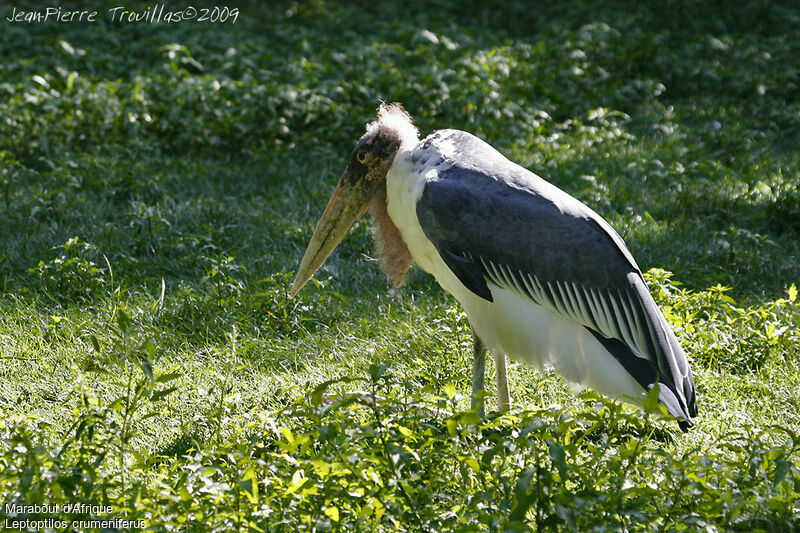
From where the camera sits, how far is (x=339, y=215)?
3.77 m

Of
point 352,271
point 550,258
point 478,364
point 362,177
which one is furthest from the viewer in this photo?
point 352,271

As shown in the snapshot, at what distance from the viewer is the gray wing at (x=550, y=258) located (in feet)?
10.7

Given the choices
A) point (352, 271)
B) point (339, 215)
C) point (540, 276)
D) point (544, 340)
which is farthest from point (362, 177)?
point (352, 271)

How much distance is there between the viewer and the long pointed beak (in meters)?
3.71

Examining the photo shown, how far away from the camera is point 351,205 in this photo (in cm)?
374

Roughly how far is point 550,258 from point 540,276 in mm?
71

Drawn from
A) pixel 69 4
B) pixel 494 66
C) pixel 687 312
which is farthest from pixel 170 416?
pixel 69 4

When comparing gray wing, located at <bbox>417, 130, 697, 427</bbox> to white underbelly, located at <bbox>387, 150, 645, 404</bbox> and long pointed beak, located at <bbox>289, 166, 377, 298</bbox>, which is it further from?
long pointed beak, located at <bbox>289, 166, 377, 298</bbox>

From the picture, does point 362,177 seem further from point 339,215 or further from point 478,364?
point 478,364

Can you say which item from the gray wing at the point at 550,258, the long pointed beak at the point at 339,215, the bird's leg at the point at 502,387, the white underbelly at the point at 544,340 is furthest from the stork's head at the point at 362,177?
the bird's leg at the point at 502,387

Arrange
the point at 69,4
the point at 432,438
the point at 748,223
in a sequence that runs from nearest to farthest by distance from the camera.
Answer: the point at 432,438 → the point at 748,223 → the point at 69,4

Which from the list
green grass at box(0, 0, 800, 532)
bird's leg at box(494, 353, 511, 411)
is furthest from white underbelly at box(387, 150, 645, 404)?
green grass at box(0, 0, 800, 532)

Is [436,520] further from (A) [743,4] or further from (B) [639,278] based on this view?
(A) [743,4]

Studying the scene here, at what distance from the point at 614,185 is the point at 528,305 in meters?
2.60
